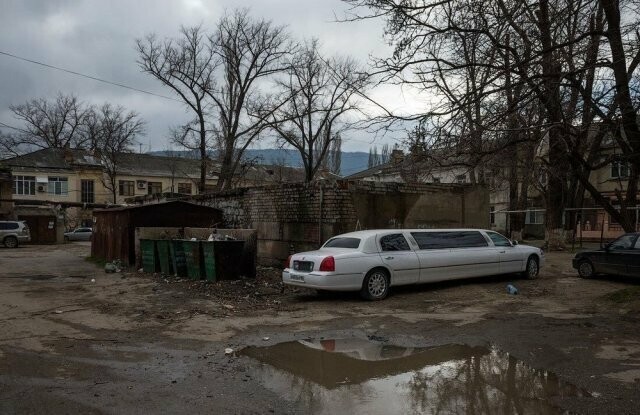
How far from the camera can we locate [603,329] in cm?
782

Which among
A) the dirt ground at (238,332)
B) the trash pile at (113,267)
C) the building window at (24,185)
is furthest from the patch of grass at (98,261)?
the building window at (24,185)

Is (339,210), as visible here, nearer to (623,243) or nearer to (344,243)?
(344,243)

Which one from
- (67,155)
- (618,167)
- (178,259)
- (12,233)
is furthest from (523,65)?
(67,155)

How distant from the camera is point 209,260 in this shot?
12.8 meters

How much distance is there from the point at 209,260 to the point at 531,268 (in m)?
7.87

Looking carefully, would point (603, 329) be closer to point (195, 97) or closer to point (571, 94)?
point (571, 94)

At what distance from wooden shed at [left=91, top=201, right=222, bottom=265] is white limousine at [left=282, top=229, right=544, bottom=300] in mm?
7893

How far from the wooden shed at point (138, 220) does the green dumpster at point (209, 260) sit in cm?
525

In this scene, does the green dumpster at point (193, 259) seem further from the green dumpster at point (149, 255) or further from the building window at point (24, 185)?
the building window at point (24, 185)

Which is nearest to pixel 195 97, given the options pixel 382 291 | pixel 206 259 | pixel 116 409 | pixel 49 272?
pixel 49 272

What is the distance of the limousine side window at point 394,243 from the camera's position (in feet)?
35.7

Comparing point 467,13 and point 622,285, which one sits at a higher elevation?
point 467,13

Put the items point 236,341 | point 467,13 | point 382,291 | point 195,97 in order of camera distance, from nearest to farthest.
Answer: point 236,341 < point 467,13 < point 382,291 < point 195,97

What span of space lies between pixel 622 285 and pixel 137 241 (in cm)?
1295
